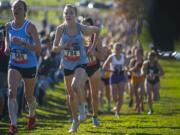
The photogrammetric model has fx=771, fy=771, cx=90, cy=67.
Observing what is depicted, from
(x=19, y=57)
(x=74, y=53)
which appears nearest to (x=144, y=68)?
(x=74, y=53)

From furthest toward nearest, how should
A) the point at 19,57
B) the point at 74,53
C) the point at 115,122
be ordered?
the point at 115,122, the point at 74,53, the point at 19,57

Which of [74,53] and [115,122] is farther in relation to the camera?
[115,122]

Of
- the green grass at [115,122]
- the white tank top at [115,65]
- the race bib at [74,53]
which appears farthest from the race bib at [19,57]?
the white tank top at [115,65]

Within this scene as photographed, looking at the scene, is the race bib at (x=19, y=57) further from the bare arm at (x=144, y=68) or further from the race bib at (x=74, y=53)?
the bare arm at (x=144, y=68)

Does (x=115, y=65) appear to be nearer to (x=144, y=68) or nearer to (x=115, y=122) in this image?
(x=144, y=68)

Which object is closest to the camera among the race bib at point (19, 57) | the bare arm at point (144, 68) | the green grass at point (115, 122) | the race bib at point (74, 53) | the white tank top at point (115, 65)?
the race bib at point (19, 57)

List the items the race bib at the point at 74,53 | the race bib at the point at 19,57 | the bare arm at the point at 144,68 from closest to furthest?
1. the race bib at the point at 19,57
2. the race bib at the point at 74,53
3. the bare arm at the point at 144,68

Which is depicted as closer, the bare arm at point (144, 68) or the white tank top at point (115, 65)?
the white tank top at point (115, 65)

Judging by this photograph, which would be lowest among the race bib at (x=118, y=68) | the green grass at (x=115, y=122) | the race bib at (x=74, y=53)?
the green grass at (x=115, y=122)

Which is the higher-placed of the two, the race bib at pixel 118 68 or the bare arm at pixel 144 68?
the race bib at pixel 118 68

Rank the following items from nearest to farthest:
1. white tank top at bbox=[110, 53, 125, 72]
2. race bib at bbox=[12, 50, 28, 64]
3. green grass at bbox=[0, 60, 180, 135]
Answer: race bib at bbox=[12, 50, 28, 64], green grass at bbox=[0, 60, 180, 135], white tank top at bbox=[110, 53, 125, 72]

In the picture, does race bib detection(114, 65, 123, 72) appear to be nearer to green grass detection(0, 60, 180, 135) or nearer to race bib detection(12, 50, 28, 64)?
green grass detection(0, 60, 180, 135)

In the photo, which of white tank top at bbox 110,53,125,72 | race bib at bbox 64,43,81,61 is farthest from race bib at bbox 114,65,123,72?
race bib at bbox 64,43,81,61

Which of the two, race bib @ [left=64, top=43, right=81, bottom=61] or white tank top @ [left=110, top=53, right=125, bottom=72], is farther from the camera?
white tank top @ [left=110, top=53, right=125, bottom=72]
